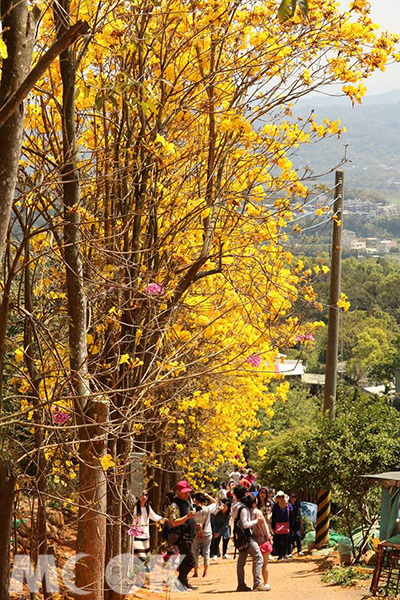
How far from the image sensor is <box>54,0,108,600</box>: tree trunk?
6.59m

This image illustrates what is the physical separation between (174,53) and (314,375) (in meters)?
79.6

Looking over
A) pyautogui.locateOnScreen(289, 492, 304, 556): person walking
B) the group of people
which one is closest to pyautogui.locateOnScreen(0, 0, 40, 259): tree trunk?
the group of people

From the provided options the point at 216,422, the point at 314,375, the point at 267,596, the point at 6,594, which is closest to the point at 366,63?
the point at 6,594

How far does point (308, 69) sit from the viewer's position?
8219mm

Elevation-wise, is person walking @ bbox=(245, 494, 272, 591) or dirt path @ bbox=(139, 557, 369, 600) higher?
person walking @ bbox=(245, 494, 272, 591)

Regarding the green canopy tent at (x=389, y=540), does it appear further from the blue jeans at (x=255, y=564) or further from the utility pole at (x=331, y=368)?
the utility pole at (x=331, y=368)

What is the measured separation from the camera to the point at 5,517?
15.0 ft

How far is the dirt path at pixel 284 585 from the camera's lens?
12.4 meters

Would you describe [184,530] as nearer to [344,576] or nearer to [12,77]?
[344,576]

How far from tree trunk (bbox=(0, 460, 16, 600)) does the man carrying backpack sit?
8.42m

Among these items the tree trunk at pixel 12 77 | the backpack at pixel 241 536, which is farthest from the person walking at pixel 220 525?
the tree trunk at pixel 12 77

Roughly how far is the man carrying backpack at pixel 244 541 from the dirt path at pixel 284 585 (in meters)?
0.23

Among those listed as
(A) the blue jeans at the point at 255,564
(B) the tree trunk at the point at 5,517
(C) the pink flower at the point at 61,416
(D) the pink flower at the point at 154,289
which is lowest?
(A) the blue jeans at the point at 255,564

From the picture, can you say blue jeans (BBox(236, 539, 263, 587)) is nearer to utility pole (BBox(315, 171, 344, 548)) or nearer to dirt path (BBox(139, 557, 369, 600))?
dirt path (BBox(139, 557, 369, 600))
